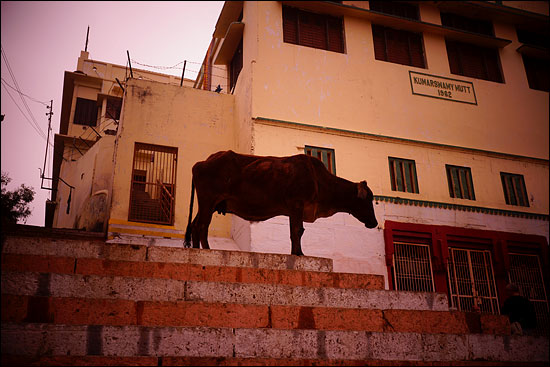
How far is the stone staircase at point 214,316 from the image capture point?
4.94 meters

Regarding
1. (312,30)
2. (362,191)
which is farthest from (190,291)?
(312,30)

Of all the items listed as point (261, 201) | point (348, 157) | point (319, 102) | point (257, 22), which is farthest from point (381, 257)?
point (257, 22)

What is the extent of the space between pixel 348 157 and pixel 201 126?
15.2 ft

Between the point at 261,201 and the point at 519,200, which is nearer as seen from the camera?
the point at 261,201

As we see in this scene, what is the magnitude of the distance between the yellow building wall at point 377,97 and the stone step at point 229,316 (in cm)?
881

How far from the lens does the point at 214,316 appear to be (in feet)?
18.8

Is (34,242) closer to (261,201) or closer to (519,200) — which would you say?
(261,201)

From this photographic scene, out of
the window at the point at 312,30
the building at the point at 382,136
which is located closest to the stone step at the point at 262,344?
the building at the point at 382,136

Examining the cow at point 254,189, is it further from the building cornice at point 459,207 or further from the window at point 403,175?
the window at point 403,175

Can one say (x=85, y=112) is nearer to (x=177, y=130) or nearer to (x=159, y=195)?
(x=177, y=130)

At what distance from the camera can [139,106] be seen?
48.4ft

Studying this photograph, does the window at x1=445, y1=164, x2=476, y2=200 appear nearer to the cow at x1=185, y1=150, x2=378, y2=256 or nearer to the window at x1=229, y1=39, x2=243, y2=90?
the window at x1=229, y1=39, x2=243, y2=90

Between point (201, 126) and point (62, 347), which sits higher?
point (201, 126)

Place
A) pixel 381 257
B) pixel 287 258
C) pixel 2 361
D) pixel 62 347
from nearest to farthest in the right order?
pixel 2 361 → pixel 62 347 → pixel 287 258 → pixel 381 257
